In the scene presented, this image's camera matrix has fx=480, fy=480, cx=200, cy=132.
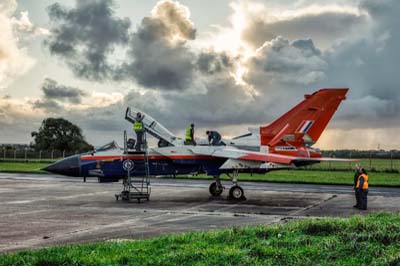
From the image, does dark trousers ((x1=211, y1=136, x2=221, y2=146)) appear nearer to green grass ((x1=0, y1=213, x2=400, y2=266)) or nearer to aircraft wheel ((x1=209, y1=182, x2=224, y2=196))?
aircraft wheel ((x1=209, y1=182, x2=224, y2=196))

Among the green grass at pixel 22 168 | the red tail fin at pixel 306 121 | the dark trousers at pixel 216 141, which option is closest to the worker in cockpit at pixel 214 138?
the dark trousers at pixel 216 141

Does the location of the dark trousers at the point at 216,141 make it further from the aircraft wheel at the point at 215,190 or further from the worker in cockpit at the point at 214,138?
the aircraft wheel at the point at 215,190

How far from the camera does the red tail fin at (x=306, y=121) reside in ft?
73.8

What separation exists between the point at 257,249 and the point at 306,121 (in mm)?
15719

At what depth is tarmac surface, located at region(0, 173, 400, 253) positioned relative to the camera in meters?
11.5

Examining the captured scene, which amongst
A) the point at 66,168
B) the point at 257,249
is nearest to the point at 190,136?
the point at 66,168

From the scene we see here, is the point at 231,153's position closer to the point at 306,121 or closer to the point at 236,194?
the point at 236,194

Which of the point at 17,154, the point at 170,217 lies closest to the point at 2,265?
the point at 170,217

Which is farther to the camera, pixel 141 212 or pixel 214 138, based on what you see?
pixel 214 138

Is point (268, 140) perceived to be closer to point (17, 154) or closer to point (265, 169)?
point (265, 169)

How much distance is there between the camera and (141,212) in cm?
1612

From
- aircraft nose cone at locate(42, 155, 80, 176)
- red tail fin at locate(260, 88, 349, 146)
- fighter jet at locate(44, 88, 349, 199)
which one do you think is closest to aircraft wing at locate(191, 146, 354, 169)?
fighter jet at locate(44, 88, 349, 199)

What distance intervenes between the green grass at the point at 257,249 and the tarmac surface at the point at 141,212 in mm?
2207

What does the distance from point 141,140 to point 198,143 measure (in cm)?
261
